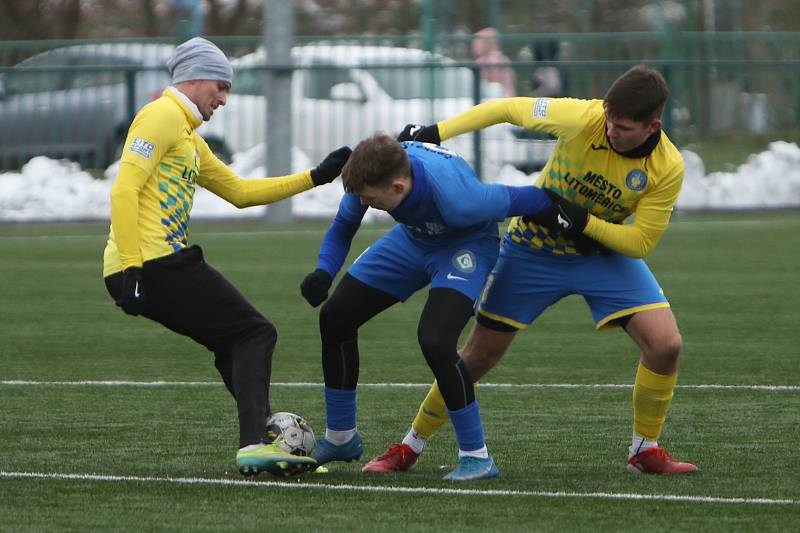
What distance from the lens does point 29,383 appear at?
975 centimetres

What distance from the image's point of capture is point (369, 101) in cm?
2217

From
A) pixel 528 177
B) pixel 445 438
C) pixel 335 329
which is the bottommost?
pixel 528 177

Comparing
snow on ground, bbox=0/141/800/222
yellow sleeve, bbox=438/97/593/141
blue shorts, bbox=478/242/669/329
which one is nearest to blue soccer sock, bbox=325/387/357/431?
blue shorts, bbox=478/242/669/329

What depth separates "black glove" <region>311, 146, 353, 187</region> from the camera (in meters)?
7.54

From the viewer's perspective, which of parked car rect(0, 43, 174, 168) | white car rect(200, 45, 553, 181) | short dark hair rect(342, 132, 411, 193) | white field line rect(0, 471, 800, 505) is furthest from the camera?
parked car rect(0, 43, 174, 168)

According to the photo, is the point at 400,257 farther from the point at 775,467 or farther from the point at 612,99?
the point at 775,467

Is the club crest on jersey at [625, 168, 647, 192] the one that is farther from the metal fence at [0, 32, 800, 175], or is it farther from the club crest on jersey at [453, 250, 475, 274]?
the metal fence at [0, 32, 800, 175]

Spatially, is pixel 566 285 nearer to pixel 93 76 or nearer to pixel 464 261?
pixel 464 261

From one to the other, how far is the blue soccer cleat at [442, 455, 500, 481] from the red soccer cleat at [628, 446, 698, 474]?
0.64m

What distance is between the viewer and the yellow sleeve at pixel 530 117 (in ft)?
23.7

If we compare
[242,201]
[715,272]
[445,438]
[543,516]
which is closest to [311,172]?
[242,201]

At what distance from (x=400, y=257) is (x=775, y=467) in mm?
1716

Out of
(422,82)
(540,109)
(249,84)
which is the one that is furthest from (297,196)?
(540,109)

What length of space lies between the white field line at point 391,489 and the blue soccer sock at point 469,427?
0.81 feet
